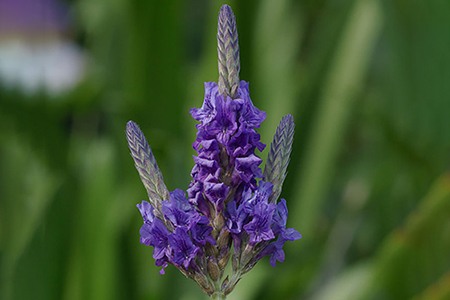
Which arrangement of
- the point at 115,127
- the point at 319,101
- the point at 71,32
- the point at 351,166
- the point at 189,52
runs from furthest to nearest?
the point at 189,52 → the point at 71,32 → the point at 351,166 → the point at 319,101 → the point at 115,127

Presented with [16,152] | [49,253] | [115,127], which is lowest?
[16,152]

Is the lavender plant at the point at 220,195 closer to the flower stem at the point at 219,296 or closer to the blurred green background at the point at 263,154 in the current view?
the flower stem at the point at 219,296

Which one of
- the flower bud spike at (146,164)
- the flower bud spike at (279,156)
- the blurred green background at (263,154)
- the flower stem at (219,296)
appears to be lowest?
the blurred green background at (263,154)

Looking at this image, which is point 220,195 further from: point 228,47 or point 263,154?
point 263,154

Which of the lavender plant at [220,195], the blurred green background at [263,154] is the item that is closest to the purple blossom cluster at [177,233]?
the lavender plant at [220,195]

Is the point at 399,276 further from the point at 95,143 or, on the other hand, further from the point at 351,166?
the point at 351,166

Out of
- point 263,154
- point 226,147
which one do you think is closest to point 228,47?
point 226,147

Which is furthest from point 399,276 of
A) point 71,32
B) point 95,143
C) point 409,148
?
point 71,32
